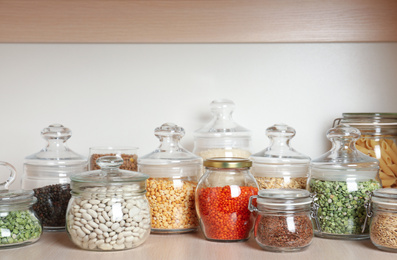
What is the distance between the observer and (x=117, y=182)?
3.86 ft

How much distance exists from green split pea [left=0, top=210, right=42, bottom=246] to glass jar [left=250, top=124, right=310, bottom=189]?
0.53 metres

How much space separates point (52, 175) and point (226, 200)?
0.44 m

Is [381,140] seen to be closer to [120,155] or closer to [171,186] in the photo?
[171,186]

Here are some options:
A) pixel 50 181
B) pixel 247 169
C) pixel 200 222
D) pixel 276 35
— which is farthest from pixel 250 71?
pixel 50 181

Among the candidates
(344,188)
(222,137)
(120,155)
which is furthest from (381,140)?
(120,155)

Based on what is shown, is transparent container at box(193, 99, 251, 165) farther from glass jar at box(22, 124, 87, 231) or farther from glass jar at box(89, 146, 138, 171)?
glass jar at box(22, 124, 87, 231)

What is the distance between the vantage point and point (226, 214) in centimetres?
120

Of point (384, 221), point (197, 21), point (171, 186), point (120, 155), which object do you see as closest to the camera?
point (384, 221)

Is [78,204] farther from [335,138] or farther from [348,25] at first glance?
[348,25]

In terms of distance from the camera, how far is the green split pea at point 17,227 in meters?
1.15

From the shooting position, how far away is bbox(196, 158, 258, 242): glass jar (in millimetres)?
1203

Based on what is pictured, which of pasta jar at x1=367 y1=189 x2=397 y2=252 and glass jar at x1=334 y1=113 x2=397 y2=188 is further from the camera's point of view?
glass jar at x1=334 y1=113 x2=397 y2=188

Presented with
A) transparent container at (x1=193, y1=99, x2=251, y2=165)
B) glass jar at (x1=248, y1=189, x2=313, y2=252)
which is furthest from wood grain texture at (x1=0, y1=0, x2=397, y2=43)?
glass jar at (x1=248, y1=189, x2=313, y2=252)

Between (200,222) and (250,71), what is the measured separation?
51cm
